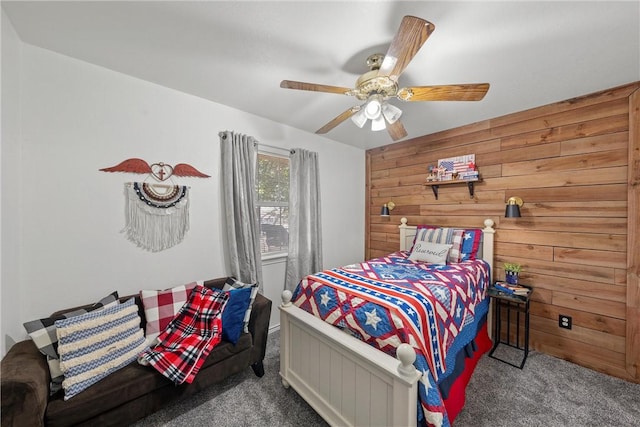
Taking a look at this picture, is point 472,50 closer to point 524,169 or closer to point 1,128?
point 524,169

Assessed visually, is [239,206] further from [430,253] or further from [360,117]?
[430,253]

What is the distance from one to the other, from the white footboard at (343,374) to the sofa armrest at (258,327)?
18cm

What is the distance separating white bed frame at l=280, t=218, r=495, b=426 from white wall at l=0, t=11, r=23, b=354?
1594 millimetres

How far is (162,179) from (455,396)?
2.77 meters

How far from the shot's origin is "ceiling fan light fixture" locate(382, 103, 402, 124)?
5.69ft

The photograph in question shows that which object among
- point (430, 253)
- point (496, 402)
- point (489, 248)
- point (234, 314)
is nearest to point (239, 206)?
point (234, 314)

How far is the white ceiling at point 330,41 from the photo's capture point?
129 centimetres

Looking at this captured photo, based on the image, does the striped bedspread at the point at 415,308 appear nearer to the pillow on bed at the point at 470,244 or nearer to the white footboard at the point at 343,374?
the white footboard at the point at 343,374

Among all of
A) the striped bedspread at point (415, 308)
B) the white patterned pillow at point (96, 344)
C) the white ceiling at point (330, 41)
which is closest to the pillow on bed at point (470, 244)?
the striped bedspread at point (415, 308)

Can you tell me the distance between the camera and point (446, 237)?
281 centimetres

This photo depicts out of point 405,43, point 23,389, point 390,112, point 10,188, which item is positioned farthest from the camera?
point 390,112

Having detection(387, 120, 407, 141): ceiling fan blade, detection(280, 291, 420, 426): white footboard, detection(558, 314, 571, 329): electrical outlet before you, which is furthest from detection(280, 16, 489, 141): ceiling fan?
detection(558, 314, 571, 329): electrical outlet

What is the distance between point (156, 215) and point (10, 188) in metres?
0.78

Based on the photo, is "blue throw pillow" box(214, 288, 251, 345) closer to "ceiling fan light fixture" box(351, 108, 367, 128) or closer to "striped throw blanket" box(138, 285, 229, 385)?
"striped throw blanket" box(138, 285, 229, 385)
